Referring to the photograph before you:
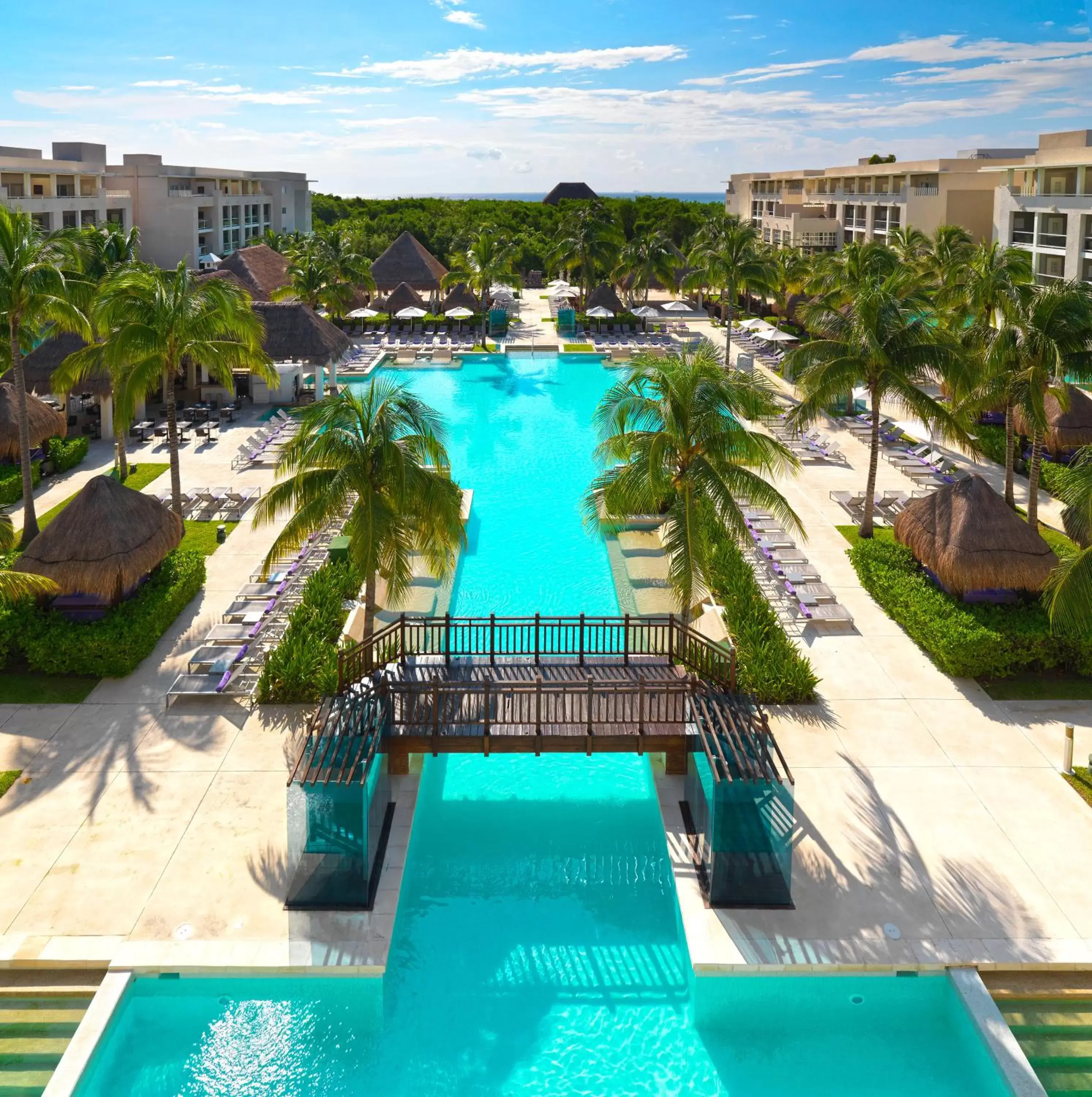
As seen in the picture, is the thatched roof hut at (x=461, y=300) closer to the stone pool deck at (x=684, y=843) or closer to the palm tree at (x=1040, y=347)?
the palm tree at (x=1040, y=347)

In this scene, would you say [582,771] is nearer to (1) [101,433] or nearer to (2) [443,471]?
(2) [443,471]

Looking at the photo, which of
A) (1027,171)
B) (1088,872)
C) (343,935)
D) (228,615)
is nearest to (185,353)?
(228,615)

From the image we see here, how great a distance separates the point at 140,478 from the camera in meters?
26.5

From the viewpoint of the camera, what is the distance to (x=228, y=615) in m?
18.0

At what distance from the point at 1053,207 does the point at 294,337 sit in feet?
95.8

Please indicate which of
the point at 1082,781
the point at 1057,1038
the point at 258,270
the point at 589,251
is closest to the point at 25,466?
the point at 1082,781

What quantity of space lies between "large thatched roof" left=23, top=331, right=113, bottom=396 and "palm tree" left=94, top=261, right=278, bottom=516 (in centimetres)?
841

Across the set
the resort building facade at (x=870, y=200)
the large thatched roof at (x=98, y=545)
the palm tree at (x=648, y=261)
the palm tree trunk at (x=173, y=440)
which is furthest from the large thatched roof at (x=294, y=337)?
the resort building facade at (x=870, y=200)

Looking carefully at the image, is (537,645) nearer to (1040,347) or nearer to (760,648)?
(760,648)

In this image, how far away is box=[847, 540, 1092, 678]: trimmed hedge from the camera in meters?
16.3

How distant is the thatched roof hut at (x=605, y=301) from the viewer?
52.3 meters

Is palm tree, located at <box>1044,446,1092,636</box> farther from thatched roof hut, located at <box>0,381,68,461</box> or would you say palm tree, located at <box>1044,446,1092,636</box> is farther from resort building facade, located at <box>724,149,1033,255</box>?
resort building facade, located at <box>724,149,1033,255</box>

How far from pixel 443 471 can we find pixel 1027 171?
129 feet

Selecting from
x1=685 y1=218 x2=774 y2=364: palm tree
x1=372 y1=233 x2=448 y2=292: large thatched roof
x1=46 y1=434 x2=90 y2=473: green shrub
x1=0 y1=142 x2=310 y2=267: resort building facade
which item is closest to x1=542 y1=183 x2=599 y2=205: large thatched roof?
x1=0 y1=142 x2=310 y2=267: resort building facade
